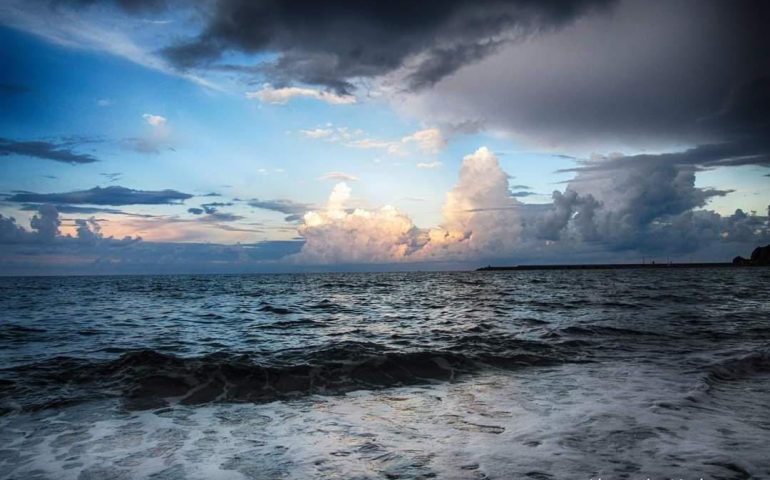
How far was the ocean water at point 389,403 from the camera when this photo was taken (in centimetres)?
595

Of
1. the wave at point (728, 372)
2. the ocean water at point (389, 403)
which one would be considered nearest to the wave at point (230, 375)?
the ocean water at point (389, 403)

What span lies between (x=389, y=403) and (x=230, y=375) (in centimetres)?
485

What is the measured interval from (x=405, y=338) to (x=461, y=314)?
33.3 ft

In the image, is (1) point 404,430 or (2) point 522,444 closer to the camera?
(2) point 522,444

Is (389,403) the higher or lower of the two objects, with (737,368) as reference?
lower

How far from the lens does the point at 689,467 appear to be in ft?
17.8

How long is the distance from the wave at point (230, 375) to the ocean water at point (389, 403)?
0.24 feet

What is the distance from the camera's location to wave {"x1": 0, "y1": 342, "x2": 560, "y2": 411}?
10.5 meters

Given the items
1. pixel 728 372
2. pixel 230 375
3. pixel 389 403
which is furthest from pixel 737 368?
pixel 230 375

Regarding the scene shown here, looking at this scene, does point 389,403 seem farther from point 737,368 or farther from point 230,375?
point 737,368

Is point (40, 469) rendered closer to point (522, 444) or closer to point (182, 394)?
point (182, 394)

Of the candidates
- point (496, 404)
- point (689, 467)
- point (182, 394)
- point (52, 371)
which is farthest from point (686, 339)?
point (52, 371)

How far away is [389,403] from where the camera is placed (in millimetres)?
9492

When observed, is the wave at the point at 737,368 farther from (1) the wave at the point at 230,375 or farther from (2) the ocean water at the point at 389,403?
(1) the wave at the point at 230,375
